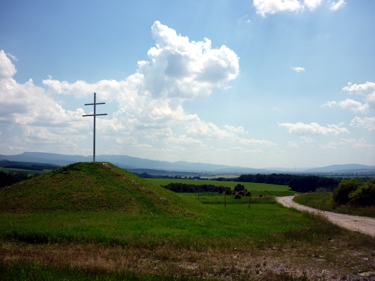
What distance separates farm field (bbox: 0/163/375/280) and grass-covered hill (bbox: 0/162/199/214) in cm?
9

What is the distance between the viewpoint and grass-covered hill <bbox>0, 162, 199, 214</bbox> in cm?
2573

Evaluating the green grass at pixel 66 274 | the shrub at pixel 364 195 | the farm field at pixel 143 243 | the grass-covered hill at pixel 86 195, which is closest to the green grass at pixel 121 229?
the farm field at pixel 143 243

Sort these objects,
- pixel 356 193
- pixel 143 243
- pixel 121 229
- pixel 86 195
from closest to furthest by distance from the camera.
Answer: pixel 143 243 < pixel 121 229 < pixel 86 195 < pixel 356 193

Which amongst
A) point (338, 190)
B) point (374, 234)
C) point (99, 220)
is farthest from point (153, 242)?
point (338, 190)

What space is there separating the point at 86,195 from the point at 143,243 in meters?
13.4

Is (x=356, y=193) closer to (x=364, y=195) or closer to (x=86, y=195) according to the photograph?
(x=364, y=195)

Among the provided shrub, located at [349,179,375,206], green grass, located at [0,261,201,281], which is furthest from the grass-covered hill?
shrub, located at [349,179,375,206]

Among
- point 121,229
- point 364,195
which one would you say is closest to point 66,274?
point 121,229

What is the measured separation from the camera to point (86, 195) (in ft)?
89.4

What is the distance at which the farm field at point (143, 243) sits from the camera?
11250 millimetres

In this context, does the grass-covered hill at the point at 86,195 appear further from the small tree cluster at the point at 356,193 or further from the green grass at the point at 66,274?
the small tree cluster at the point at 356,193

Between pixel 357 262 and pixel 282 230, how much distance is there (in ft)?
26.4

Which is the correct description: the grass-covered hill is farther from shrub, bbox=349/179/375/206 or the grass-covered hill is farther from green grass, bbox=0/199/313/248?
shrub, bbox=349/179/375/206

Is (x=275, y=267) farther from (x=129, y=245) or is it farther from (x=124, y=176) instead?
(x=124, y=176)
